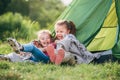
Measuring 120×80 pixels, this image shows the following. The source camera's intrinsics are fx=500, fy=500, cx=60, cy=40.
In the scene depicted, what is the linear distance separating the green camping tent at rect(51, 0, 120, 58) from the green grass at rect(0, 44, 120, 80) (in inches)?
41.2

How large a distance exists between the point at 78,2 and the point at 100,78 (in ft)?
9.84

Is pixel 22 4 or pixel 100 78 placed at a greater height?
pixel 22 4

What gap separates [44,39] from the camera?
803 centimetres

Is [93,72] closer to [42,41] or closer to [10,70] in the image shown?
[10,70]

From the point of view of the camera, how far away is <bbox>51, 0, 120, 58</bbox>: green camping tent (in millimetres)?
8344

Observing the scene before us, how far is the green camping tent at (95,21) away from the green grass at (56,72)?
3.43ft

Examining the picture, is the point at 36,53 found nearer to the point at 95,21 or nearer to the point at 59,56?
the point at 59,56

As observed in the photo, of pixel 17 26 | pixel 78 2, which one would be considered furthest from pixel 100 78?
pixel 17 26

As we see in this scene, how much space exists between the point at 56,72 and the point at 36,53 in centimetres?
90

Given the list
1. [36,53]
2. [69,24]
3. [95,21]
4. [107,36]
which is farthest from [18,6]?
[36,53]

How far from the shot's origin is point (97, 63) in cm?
785

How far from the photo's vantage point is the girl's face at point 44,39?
800cm

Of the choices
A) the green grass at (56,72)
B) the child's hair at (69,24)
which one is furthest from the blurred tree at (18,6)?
the green grass at (56,72)

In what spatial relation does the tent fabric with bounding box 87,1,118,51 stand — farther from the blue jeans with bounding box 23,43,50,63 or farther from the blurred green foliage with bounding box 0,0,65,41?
the blurred green foliage with bounding box 0,0,65,41
